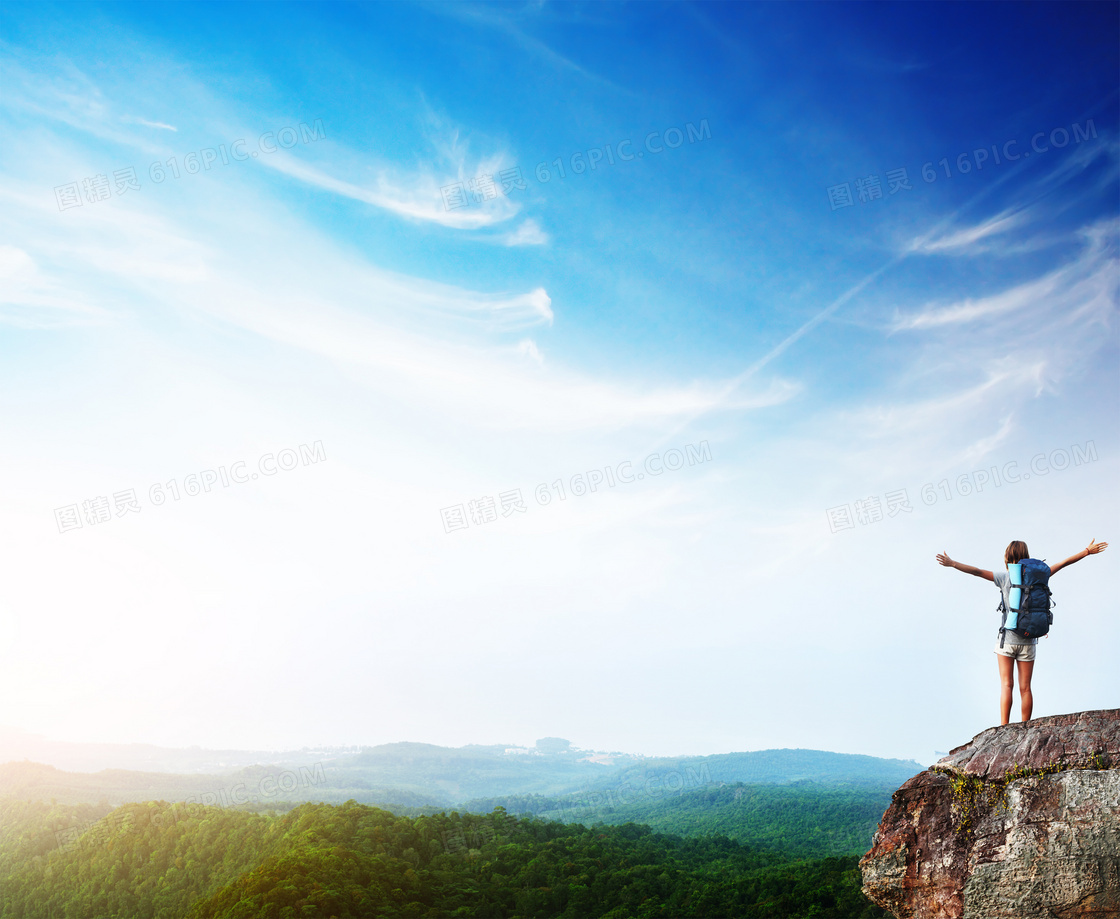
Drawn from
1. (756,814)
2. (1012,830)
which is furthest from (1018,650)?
(756,814)

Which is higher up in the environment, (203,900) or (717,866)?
(203,900)

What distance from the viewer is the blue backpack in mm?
10352

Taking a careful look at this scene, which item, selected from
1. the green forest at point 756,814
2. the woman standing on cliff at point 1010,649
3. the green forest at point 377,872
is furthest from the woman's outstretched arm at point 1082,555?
the green forest at point 756,814

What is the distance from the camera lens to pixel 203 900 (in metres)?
34.8

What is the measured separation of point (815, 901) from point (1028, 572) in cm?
4048

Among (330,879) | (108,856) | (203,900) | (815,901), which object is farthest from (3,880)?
(815,901)

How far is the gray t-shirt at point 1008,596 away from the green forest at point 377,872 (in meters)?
33.8

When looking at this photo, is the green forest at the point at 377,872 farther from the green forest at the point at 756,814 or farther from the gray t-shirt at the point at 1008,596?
Result: the gray t-shirt at the point at 1008,596

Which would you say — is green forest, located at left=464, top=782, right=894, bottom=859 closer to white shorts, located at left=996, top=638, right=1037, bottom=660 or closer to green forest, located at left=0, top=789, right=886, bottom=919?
green forest, located at left=0, top=789, right=886, bottom=919

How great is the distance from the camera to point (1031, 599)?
10.4 meters

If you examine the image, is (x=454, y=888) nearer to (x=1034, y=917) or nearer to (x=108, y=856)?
(x=108, y=856)

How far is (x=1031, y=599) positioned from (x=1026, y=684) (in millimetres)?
1436

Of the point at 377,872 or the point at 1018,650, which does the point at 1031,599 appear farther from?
the point at 377,872

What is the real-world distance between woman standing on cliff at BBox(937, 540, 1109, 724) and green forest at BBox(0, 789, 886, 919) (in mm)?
33163
